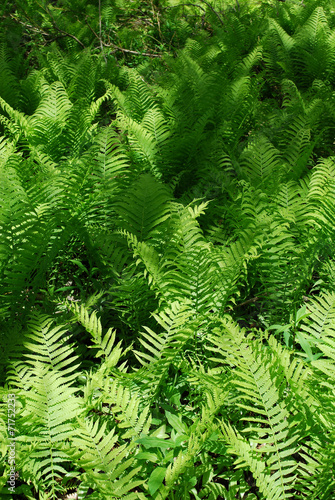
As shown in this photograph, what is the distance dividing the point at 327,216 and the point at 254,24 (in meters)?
3.71

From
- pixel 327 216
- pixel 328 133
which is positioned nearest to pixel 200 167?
pixel 327 216

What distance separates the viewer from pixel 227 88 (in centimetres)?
366

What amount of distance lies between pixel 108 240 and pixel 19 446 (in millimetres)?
1131

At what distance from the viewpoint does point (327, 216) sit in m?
2.37

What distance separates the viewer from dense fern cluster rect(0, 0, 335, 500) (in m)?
1.46

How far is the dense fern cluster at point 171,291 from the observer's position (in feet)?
4.79

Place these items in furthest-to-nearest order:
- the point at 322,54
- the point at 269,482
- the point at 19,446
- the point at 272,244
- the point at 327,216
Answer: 1. the point at 322,54
2. the point at 327,216
3. the point at 272,244
4. the point at 19,446
5. the point at 269,482

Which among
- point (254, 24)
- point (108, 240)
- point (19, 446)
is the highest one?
point (254, 24)

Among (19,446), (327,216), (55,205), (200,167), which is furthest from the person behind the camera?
(200,167)

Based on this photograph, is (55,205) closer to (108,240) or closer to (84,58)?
(108,240)

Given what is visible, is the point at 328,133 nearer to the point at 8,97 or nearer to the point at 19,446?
the point at 8,97

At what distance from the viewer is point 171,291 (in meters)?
1.97

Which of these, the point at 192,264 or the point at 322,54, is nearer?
the point at 192,264

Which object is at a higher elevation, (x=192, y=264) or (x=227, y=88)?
(x=227, y=88)
